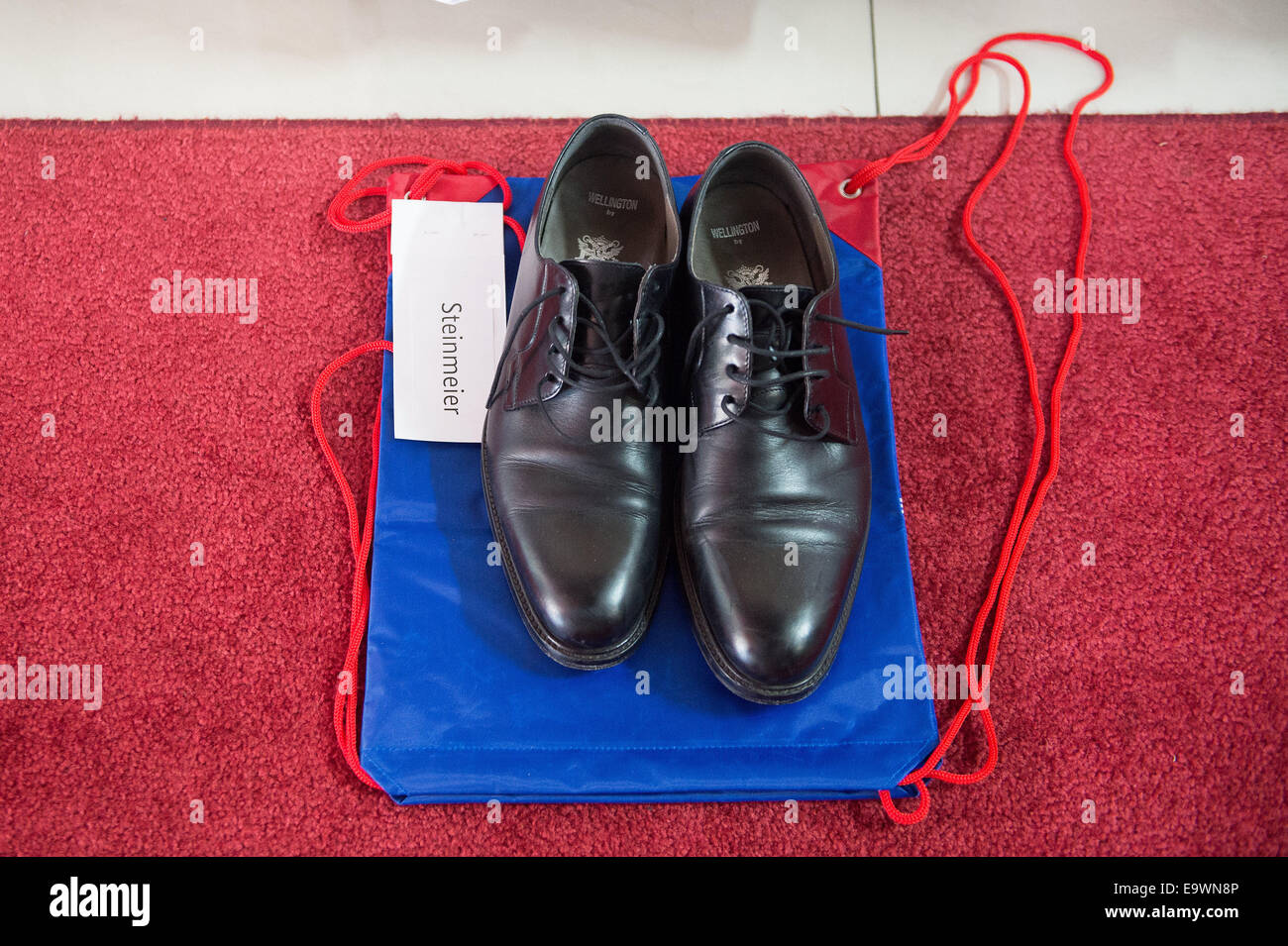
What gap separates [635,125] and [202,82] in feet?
2.44

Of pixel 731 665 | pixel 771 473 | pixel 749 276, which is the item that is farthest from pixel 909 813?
pixel 749 276

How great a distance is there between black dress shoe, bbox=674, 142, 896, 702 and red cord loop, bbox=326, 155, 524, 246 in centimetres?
28

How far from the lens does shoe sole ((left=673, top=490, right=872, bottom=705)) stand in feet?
2.63

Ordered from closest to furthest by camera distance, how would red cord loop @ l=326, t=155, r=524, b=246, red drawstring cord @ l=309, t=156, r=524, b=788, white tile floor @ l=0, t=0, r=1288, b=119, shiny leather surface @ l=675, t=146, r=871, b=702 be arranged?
1. shiny leather surface @ l=675, t=146, r=871, b=702
2. red drawstring cord @ l=309, t=156, r=524, b=788
3. red cord loop @ l=326, t=155, r=524, b=246
4. white tile floor @ l=0, t=0, r=1288, b=119

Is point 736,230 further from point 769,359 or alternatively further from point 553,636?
point 553,636

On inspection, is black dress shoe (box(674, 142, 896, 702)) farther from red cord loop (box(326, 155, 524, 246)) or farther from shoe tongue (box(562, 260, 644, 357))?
red cord loop (box(326, 155, 524, 246))

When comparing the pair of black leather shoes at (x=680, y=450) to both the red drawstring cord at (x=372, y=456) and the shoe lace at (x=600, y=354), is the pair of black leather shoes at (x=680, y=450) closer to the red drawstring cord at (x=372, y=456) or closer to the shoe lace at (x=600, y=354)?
the shoe lace at (x=600, y=354)

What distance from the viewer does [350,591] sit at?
97 centimetres

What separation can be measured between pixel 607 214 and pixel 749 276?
0.18 m

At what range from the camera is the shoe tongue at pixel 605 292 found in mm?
857

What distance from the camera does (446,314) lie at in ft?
3.30
